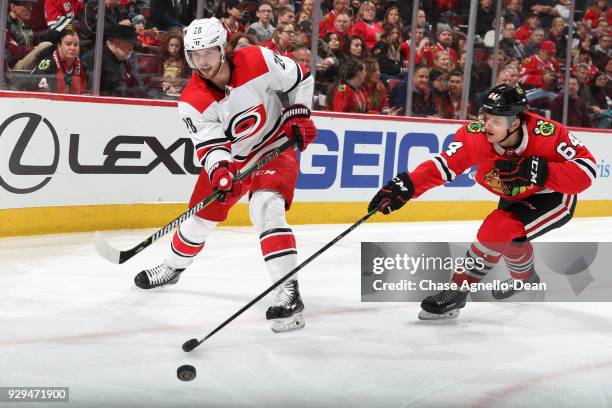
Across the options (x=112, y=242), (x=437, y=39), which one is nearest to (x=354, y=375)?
(x=112, y=242)

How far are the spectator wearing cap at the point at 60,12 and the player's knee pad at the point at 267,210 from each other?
2.45 meters

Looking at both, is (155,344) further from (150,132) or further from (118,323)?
(150,132)

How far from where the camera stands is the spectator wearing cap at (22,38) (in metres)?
5.09

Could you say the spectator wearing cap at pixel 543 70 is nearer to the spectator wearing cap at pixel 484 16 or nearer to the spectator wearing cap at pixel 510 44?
the spectator wearing cap at pixel 510 44

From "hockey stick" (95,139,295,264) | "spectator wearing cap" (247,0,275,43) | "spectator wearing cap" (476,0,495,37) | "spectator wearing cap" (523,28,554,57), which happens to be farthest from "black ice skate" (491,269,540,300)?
"spectator wearing cap" (523,28,554,57)

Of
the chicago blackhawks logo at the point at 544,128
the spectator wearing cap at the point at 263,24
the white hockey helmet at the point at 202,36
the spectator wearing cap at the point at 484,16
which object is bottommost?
the chicago blackhawks logo at the point at 544,128

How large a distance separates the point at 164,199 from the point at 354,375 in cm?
319

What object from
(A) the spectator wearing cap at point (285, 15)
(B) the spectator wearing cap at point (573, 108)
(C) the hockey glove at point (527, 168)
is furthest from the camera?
(B) the spectator wearing cap at point (573, 108)

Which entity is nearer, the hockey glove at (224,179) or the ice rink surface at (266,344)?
the ice rink surface at (266,344)

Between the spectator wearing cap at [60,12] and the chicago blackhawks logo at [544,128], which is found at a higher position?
the spectator wearing cap at [60,12]

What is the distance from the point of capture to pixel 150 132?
18.3 feet

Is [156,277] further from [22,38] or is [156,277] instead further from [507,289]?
[22,38]

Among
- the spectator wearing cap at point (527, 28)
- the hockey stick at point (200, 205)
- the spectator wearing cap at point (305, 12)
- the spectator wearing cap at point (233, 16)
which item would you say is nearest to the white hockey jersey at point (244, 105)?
the hockey stick at point (200, 205)

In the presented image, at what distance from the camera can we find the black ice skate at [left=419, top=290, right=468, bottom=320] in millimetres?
3580
